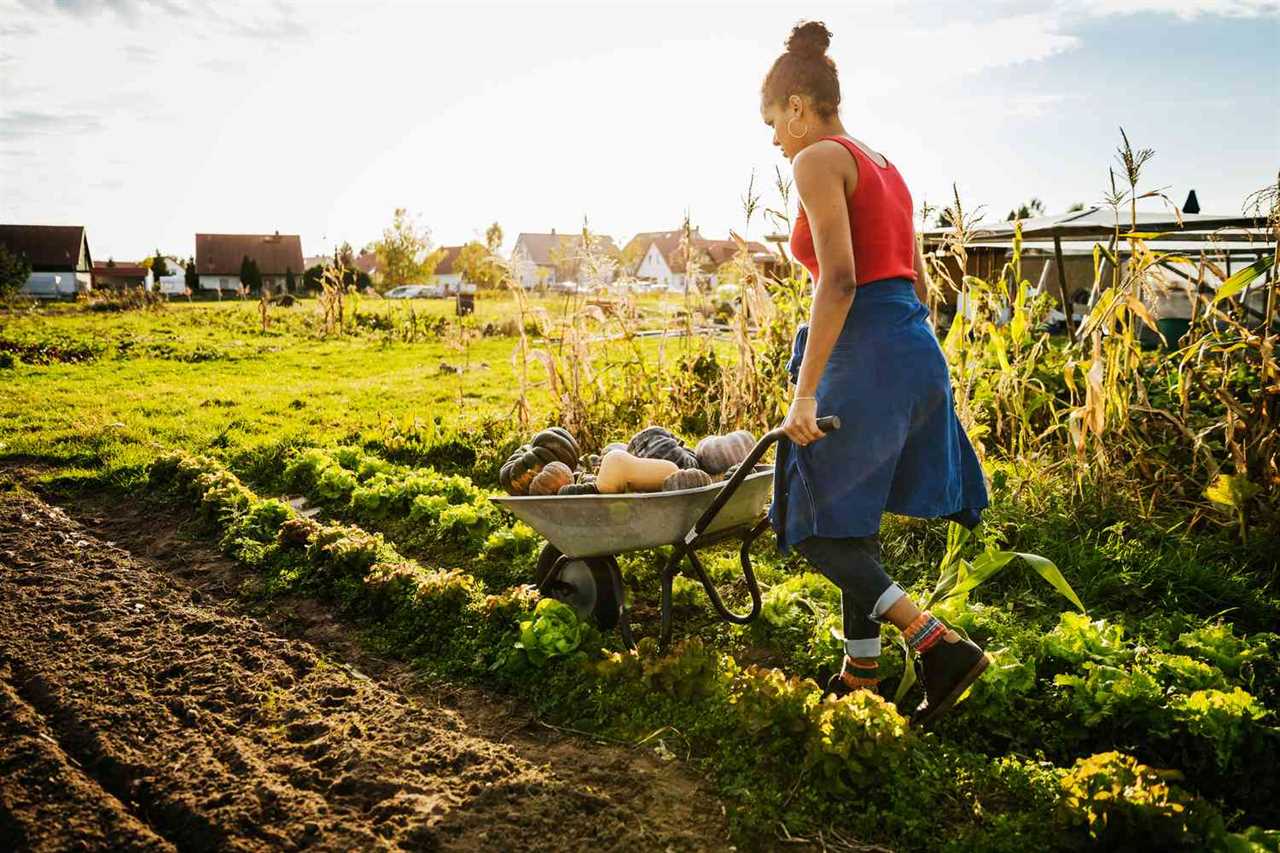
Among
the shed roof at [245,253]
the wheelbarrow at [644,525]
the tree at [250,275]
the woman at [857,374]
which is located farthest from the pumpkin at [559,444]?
the shed roof at [245,253]

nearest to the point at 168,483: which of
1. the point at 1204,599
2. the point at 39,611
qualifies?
the point at 39,611

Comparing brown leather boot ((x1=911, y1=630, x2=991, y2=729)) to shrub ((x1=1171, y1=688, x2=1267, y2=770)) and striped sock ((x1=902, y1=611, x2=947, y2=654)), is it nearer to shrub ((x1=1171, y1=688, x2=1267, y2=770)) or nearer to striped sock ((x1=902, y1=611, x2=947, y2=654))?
striped sock ((x1=902, y1=611, x2=947, y2=654))

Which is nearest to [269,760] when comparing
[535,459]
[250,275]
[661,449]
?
[535,459]

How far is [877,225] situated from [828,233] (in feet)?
0.65

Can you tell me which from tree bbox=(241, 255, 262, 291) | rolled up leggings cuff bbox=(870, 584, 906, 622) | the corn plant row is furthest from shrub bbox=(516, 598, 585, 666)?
tree bbox=(241, 255, 262, 291)

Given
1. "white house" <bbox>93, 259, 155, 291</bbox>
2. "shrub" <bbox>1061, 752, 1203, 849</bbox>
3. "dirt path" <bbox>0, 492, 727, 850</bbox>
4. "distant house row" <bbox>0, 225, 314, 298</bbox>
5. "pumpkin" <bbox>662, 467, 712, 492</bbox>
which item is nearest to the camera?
"shrub" <bbox>1061, 752, 1203, 849</bbox>

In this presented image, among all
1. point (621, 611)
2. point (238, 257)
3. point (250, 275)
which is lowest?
point (621, 611)

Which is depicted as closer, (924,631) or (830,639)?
(924,631)

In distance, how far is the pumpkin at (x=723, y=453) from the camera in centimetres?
338

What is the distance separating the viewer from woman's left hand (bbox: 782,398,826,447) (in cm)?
239

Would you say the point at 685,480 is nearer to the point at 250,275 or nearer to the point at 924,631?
the point at 924,631

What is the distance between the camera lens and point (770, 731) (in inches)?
103

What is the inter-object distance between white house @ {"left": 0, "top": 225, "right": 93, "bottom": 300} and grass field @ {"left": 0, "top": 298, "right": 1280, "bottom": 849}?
192 feet

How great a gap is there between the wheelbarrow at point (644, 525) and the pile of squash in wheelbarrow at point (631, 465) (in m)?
0.12
